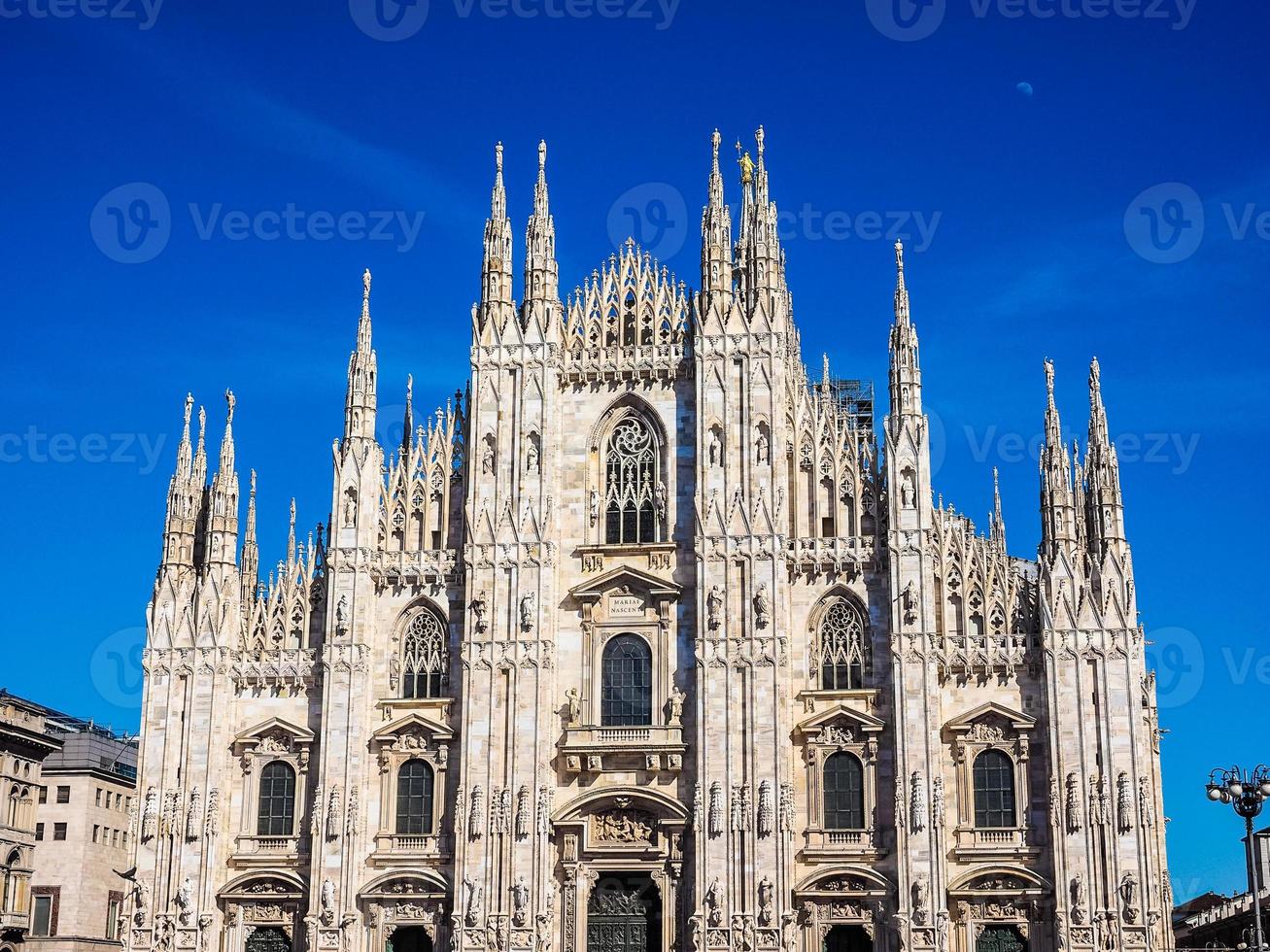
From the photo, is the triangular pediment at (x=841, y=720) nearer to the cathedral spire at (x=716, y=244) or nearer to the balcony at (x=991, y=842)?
the balcony at (x=991, y=842)

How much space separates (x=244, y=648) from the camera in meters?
56.1

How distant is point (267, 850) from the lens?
54.2m

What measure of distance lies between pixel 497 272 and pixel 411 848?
757 inches

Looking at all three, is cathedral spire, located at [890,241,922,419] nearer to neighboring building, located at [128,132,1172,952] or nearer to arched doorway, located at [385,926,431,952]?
neighboring building, located at [128,132,1172,952]

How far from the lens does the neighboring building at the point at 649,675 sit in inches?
1981

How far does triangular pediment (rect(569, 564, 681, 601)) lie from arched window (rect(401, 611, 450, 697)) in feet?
15.9

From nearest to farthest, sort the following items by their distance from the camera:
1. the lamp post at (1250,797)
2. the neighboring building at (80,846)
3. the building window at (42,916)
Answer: the lamp post at (1250,797)
the building window at (42,916)
the neighboring building at (80,846)

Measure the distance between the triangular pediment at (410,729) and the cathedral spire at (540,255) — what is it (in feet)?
44.2

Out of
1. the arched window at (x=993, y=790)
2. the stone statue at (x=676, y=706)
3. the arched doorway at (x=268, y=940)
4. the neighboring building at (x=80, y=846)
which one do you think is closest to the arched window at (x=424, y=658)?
the stone statue at (x=676, y=706)

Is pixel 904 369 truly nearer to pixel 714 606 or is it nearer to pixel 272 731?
pixel 714 606

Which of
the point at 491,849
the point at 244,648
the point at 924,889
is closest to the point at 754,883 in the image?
the point at 924,889

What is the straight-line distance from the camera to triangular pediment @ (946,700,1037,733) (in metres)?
50.8

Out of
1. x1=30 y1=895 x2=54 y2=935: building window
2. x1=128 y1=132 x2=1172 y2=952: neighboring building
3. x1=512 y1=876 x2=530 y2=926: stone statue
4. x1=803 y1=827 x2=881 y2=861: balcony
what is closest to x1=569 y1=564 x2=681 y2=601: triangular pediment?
x1=128 y1=132 x2=1172 y2=952: neighboring building

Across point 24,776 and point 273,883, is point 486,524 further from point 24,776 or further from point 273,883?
point 24,776
